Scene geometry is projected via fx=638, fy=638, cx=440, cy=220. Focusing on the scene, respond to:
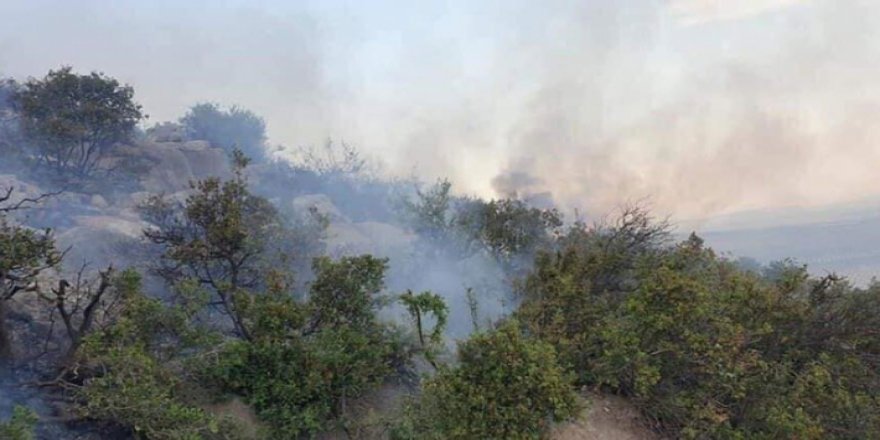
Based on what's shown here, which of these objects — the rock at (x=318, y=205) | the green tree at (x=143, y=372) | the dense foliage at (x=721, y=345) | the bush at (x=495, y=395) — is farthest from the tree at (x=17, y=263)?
the rock at (x=318, y=205)

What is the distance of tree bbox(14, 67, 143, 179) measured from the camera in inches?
907

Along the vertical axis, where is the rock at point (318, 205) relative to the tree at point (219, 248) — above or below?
above

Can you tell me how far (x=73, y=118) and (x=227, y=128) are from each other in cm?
1635

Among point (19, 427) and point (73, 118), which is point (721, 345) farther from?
point (73, 118)

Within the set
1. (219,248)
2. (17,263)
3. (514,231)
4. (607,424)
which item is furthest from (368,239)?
(17,263)

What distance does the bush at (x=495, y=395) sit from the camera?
8484mm

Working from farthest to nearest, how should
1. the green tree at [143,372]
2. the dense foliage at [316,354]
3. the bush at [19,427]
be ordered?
the dense foliage at [316,354], the green tree at [143,372], the bush at [19,427]

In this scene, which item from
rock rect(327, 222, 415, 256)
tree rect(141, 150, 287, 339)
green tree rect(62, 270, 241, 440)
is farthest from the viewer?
rock rect(327, 222, 415, 256)

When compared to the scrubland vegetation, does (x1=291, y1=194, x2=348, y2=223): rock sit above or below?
above

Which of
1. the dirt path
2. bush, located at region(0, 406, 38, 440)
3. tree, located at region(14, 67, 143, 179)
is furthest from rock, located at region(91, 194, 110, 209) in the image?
the dirt path

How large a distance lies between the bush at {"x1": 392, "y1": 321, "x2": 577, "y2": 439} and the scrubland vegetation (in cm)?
2

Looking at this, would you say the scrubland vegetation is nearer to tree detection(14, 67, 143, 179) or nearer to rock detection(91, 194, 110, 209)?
rock detection(91, 194, 110, 209)

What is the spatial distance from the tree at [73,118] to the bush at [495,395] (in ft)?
65.6

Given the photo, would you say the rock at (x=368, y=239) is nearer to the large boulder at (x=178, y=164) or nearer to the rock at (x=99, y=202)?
the large boulder at (x=178, y=164)
